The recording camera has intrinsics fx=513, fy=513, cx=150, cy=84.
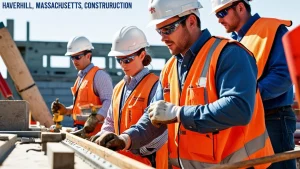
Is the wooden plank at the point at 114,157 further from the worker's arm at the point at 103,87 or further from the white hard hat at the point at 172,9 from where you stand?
the worker's arm at the point at 103,87

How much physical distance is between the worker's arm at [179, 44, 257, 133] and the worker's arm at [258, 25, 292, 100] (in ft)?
2.41

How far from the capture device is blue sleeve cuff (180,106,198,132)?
269 cm

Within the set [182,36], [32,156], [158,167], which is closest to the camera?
[182,36]

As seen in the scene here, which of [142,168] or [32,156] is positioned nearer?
[142,168]

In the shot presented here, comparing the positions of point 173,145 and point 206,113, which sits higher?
point 206,113

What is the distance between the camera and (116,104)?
15.0 feet

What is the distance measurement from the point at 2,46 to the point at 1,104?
2.85m

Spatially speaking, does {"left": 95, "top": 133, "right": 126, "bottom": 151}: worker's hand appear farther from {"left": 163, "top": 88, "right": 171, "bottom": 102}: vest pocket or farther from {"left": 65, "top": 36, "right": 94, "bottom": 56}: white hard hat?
{"left": 65, "top": 36, "right": 94, "bottom": 56}: white hard hat

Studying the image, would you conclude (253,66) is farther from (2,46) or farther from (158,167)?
(2,46)

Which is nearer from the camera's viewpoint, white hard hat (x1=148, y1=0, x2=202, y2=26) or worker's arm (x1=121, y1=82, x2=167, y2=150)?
white hard hat (x1=148, y1=0, x2=202, y2=26)

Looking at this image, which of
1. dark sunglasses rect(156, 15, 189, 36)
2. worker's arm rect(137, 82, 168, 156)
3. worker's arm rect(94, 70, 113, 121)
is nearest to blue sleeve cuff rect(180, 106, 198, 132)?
dark sunglasses rect(156, 15, 189, 36)

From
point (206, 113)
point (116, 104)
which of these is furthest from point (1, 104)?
point (206, 113)

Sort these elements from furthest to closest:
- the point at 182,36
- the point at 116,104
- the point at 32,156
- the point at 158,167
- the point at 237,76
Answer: the point at 116,104
the point at 32,156
the point at 158,167
the point at 182,36
the point at 237,76

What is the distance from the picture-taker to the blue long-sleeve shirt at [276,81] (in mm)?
3438
